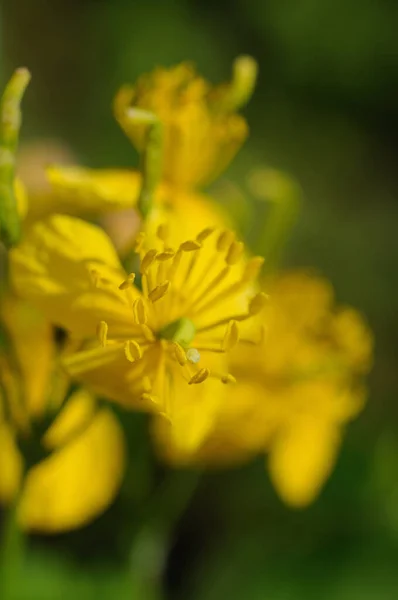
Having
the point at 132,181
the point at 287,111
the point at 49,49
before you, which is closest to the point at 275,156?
the point at 287,111

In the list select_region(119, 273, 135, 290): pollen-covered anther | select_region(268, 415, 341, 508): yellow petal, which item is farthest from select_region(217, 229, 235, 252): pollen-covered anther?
select_region(268, 415, 341, 508): yellow petal

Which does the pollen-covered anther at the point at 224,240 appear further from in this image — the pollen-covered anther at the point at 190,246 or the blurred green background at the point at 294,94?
the blurred green background at the point at 294,94

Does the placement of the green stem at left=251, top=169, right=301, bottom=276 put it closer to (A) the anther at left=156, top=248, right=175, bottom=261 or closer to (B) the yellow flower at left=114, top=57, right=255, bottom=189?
(B) the yellow flower at left=114, top=57, right=255, bottom=189

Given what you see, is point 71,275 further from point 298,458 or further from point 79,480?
point 298,458

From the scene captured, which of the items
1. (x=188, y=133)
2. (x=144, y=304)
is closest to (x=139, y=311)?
(x=144, y=304)

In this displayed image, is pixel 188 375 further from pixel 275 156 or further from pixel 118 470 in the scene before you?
pixel 275 156

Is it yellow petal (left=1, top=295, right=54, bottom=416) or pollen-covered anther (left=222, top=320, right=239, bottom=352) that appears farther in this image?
yellow petal (left=1, top=295, right=54, bottom=416)

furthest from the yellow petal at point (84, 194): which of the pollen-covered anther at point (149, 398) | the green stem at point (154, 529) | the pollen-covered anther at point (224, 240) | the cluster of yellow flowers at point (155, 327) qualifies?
the green stem at point (154, 529)
